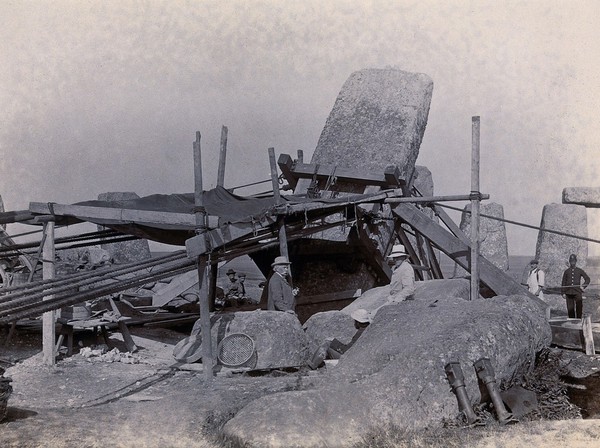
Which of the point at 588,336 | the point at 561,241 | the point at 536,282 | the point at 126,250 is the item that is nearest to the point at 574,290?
the point at 536,282

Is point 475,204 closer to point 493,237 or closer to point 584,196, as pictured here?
point 584,196

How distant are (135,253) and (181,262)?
10.5 metres

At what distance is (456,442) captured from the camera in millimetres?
5426

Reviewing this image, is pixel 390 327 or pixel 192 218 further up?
pixel 192 218

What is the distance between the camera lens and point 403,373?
6293mm

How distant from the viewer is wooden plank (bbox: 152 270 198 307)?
11625mm

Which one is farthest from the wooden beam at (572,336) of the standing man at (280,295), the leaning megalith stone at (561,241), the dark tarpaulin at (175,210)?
the leaning megalith stone at (561,241)

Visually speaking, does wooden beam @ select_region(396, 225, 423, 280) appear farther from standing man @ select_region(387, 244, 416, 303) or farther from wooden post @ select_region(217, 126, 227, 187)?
wooden post @ select_region(217, 126, 227, 187)

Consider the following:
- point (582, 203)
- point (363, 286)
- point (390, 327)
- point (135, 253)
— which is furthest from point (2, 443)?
point (582, 203)

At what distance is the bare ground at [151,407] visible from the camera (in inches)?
214

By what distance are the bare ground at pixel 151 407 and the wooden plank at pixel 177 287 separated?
4.77 ft

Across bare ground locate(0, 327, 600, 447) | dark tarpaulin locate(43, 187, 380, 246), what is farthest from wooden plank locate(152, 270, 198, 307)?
bare ground locate(0, 327, 600, 447)

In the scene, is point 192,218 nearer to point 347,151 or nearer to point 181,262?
point 181,262

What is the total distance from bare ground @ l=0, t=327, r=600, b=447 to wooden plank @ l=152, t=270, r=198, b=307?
1.45 m
